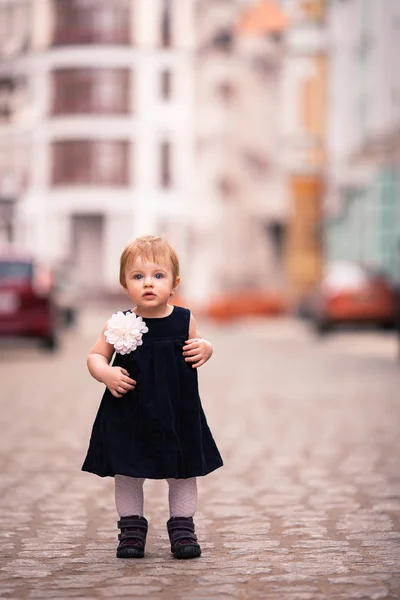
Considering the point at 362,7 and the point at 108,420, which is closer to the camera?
the point at 108,420

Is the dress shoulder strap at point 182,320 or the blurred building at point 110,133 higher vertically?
the blurred building at point 110,133

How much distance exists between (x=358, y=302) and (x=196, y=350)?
20.6 meters

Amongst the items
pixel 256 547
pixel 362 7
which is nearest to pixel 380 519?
pixel 256 547

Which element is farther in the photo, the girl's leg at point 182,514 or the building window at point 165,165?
the building window at point 165,165

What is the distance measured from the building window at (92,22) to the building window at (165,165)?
4.64 m

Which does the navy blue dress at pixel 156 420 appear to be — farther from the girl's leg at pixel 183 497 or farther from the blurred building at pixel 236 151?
the blurred building at pixel 236 151

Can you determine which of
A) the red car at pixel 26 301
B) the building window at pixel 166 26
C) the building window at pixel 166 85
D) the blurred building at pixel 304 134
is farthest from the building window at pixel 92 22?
the red car at pixel 26 301

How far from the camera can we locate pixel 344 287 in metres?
26.2

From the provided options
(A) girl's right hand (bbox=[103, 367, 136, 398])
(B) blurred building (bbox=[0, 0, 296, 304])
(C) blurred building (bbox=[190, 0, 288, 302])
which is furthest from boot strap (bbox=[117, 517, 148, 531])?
(C) blurred building (bbox=[190, 0, 288, 302])

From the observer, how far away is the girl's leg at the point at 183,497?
5.64m

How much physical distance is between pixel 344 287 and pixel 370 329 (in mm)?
3259

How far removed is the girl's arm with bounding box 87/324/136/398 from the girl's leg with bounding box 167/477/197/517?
0.43 meters

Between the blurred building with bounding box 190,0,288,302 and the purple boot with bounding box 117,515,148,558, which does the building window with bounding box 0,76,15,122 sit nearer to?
the blurred building with bounding box 190,0,288,302

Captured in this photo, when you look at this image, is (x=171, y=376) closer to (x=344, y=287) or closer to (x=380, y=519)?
(x=380, y=519)
